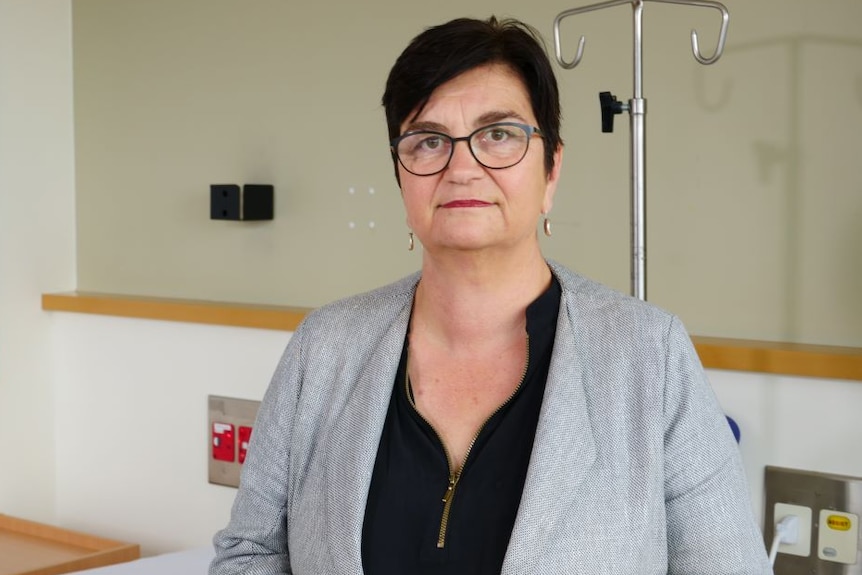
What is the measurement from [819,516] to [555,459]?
0.80 metres

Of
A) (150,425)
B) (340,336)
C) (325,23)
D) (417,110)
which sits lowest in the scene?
(150,425)

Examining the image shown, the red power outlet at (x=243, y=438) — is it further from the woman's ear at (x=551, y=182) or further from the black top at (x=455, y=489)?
the woman's ear at (x=551, y=182)

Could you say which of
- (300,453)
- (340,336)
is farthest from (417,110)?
(300,453)

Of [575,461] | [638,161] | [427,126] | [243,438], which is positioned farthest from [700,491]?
[243,438]

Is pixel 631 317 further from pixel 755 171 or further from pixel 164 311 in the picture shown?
pixel 164 311

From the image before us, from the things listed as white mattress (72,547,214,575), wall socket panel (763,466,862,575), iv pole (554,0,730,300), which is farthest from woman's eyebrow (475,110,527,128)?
white mattress (72,547,214,575)

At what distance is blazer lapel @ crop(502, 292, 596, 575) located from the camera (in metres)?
1.25

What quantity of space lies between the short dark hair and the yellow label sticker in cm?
87

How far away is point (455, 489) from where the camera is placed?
4.37 ft

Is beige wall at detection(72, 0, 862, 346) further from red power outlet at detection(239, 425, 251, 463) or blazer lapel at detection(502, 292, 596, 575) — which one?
blazer lapel at detection(502, 292, 596, 575)

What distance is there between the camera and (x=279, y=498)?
146cm

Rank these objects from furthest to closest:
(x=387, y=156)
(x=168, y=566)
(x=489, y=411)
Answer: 1. (x=387, y=156)
2. (x=168, y=566)
3. (x=489, y=411)

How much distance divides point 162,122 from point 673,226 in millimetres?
1307

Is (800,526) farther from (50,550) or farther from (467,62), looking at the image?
(50,550)
